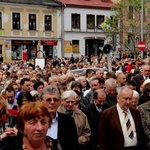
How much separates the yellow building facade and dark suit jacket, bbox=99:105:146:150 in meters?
38.0

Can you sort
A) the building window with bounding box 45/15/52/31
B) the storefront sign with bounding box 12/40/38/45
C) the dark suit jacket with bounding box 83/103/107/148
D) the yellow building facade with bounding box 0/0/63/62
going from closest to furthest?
the dark suit jacket with bounding box 83/103/107/148 < the yellow building facade with bounding box 0/0/63/62 < the storefront sign with bounding box 12/40/38/45 < the building window with bounding box 45/15/52/31

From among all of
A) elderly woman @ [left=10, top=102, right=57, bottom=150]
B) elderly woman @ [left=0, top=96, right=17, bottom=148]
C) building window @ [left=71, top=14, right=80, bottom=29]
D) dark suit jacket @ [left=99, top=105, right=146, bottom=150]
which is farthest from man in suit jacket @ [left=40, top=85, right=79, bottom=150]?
building window @ [left=71, top=14, right=80, bottom=29]

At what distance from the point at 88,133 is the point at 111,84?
6.30 feet

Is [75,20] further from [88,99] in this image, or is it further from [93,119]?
[93,119]

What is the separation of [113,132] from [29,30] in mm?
41361

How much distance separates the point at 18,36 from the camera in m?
45.8

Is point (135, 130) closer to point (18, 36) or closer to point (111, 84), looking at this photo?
point (111, 84)

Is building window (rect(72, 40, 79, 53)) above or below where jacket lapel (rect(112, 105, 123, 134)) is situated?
above

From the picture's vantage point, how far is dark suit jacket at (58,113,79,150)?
16.5 ft

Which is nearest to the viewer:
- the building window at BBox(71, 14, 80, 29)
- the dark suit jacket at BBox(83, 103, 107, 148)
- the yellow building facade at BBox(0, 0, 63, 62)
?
the dark suit jacket at BBox(83, 103, 107, 148)

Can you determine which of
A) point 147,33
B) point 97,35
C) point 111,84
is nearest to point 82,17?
point 97,35

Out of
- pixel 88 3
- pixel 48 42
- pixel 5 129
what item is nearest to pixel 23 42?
pixel 48 42

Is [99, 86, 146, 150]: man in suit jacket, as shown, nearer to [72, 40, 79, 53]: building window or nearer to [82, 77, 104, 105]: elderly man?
[82, 77, 104, 105]: elderly man

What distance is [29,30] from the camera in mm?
46812
